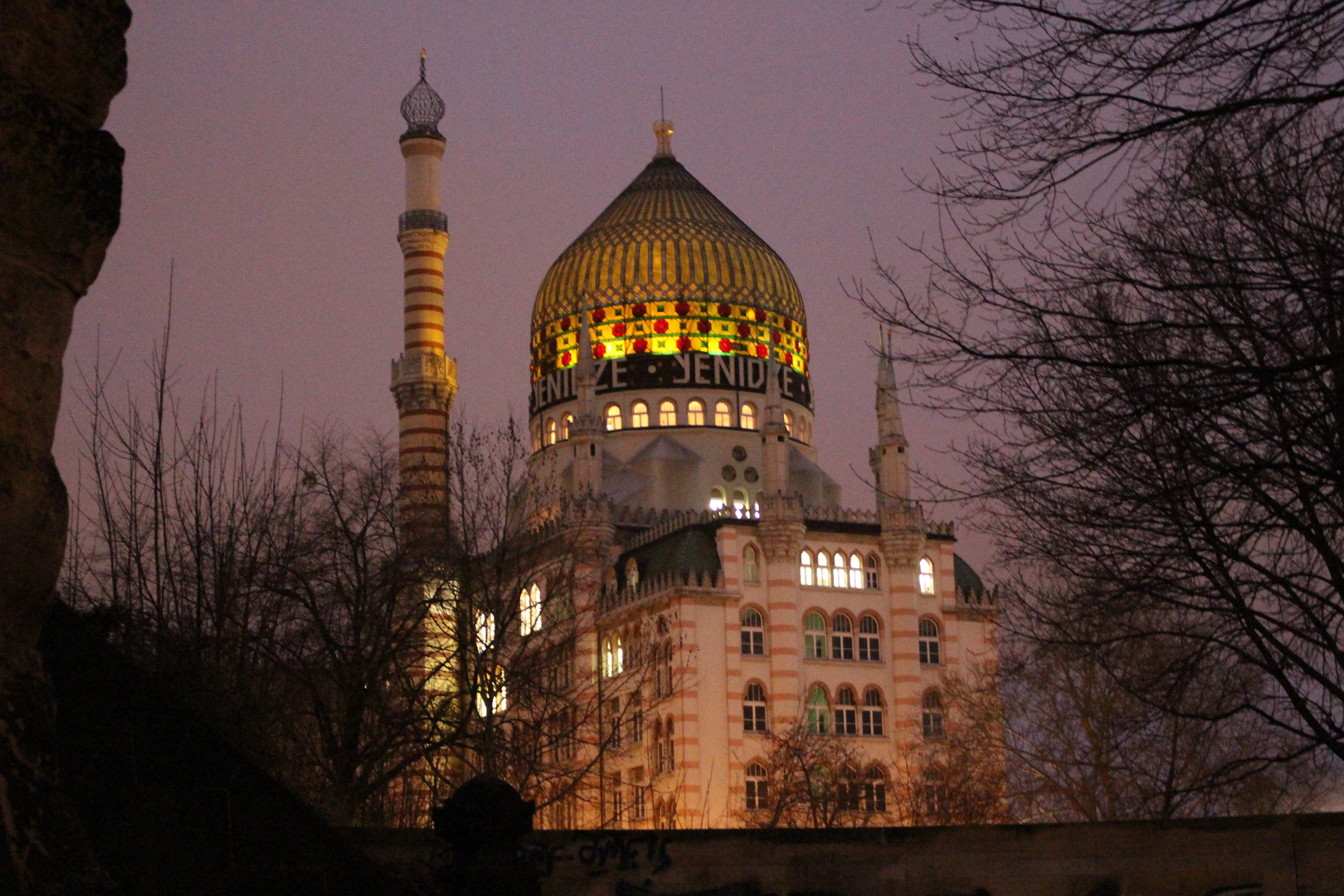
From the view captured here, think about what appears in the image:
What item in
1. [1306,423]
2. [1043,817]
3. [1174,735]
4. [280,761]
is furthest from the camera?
[1043,817]

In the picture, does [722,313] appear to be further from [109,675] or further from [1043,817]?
[109,675]

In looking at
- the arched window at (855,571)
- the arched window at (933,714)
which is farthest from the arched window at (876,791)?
the arched window at (855,571)

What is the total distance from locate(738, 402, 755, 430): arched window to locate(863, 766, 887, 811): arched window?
19.2 metres

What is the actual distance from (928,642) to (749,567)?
26.7ft

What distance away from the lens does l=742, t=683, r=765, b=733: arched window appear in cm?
6631

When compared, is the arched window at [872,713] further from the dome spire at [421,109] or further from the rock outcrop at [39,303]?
the rock outcrop at [39,303]

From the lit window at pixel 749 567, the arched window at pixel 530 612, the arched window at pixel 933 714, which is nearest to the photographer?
the arched window at pixel 530 612

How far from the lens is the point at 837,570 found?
69.9 meters

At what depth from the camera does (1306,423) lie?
12156 mm

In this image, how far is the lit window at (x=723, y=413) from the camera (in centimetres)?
7994

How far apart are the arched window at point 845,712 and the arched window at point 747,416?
1563cm

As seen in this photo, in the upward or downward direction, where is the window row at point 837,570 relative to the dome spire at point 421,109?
downward

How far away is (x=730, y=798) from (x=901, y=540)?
12.7 metres

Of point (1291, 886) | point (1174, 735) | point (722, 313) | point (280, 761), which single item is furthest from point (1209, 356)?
point (722, 313)
